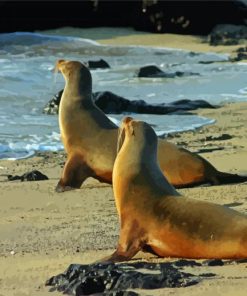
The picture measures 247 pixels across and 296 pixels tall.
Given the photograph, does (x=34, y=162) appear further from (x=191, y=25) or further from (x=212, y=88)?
(x=191, y=25)

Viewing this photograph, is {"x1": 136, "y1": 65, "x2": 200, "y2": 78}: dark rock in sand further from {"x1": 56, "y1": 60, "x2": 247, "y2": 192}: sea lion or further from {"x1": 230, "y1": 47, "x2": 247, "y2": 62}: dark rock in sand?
{"x1": 56, "y1": 60, "x2": 247, "y2": 192}: sea lion

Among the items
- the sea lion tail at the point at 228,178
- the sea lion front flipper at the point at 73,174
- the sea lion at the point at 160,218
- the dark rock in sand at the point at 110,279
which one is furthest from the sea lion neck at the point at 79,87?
the dark rock in sand at the point at 110,279

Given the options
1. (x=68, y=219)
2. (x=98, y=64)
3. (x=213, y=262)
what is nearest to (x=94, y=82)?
(x=98, y=64)

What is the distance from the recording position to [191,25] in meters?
23.9

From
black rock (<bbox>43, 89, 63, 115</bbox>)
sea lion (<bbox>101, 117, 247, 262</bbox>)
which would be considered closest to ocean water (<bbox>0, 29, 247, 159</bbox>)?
black rock (<bbox>43, 89, 63, 115</bbox>)

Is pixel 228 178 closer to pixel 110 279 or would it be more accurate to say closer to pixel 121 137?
pixel 121 137

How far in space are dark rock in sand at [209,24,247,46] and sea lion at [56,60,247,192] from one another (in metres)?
14.2

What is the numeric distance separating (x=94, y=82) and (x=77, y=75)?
6858 millimetres

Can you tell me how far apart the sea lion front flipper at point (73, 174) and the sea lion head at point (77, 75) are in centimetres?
86

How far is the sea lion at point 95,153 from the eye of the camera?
22.1ft

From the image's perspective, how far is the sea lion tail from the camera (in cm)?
656

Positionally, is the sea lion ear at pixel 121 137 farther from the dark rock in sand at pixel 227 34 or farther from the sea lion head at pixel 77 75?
the dark rock in sand at pixel 227 34

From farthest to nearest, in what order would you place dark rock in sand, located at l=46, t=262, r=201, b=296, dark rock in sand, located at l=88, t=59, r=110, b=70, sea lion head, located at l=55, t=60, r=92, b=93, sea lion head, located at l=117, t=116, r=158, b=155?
dark rock in sand, located at l=88, t=59, r=110, b=70, sea lion head, located at l=55, t=60, r=92, b=93, sea lion head, located at l=117, t=116, r=158, b=155, dark rock in sand, located at l=46, t=262, r=201, b=296

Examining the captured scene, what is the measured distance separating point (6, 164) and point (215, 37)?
14.9 m
